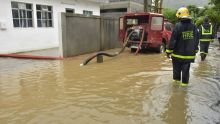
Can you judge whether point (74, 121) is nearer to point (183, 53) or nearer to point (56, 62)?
point (183, 53)

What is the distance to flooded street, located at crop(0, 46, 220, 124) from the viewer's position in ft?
14.7

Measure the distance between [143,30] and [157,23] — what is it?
0.77 metres

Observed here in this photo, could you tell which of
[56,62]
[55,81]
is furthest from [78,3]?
[55,81]

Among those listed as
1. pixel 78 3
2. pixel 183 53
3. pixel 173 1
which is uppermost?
pixel 173 1

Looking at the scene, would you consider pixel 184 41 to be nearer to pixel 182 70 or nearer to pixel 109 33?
pixel 182 70

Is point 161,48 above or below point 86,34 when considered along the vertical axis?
below

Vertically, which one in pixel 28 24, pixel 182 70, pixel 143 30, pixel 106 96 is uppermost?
pixel 28 24

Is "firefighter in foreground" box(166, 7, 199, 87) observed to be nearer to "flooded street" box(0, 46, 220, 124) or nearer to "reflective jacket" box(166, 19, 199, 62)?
"reflective jacket" box(166, 19, 199, 62)

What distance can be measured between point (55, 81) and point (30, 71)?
1866mm

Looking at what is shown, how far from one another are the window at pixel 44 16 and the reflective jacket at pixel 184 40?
→ 10.5 metres

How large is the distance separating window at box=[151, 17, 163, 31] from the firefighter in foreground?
21.5 ft

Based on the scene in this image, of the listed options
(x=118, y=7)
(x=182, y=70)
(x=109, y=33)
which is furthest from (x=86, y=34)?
(x=118, y=7)

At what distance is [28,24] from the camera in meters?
14.2

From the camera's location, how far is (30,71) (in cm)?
866
